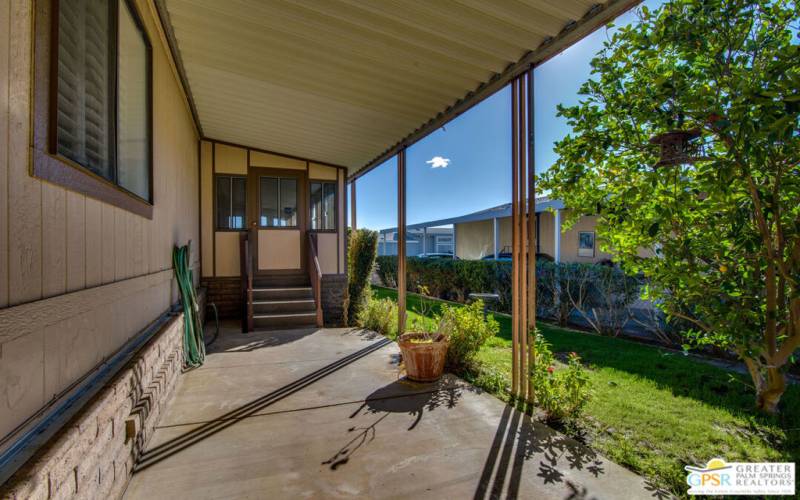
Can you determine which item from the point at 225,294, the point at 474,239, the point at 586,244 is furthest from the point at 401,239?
the point at 474,239

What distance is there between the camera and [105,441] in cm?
182

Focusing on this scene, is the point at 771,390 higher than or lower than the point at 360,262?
lower

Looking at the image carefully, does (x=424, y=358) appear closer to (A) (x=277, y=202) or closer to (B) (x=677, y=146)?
(B) (x=677, y=146)

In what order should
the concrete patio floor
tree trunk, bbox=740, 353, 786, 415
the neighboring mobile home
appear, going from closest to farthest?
the concrete patio floor
tree trunk, bbox=740, 353, 786, 415
the neighboring mobile home

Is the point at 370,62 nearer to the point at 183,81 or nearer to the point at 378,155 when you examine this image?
the point at 183,81

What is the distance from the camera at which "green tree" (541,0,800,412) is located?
2289 millimetres

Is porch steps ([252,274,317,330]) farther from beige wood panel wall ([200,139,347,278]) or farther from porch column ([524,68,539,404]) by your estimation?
porch column ([524,68,539,404])

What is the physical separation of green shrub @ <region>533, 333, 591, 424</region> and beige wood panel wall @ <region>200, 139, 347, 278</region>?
5.69m

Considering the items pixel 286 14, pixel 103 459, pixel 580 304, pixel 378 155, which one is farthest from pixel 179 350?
pixel 580 304

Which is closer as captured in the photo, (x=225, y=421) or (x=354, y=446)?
(x=354, y=446)

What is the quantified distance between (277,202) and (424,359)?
5.40 meters

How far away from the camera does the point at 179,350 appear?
13.5ft

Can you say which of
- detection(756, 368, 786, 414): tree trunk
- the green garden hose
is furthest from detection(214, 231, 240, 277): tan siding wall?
detection(756, 368, 786, 414): tree trunk

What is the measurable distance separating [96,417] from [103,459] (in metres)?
0.27
